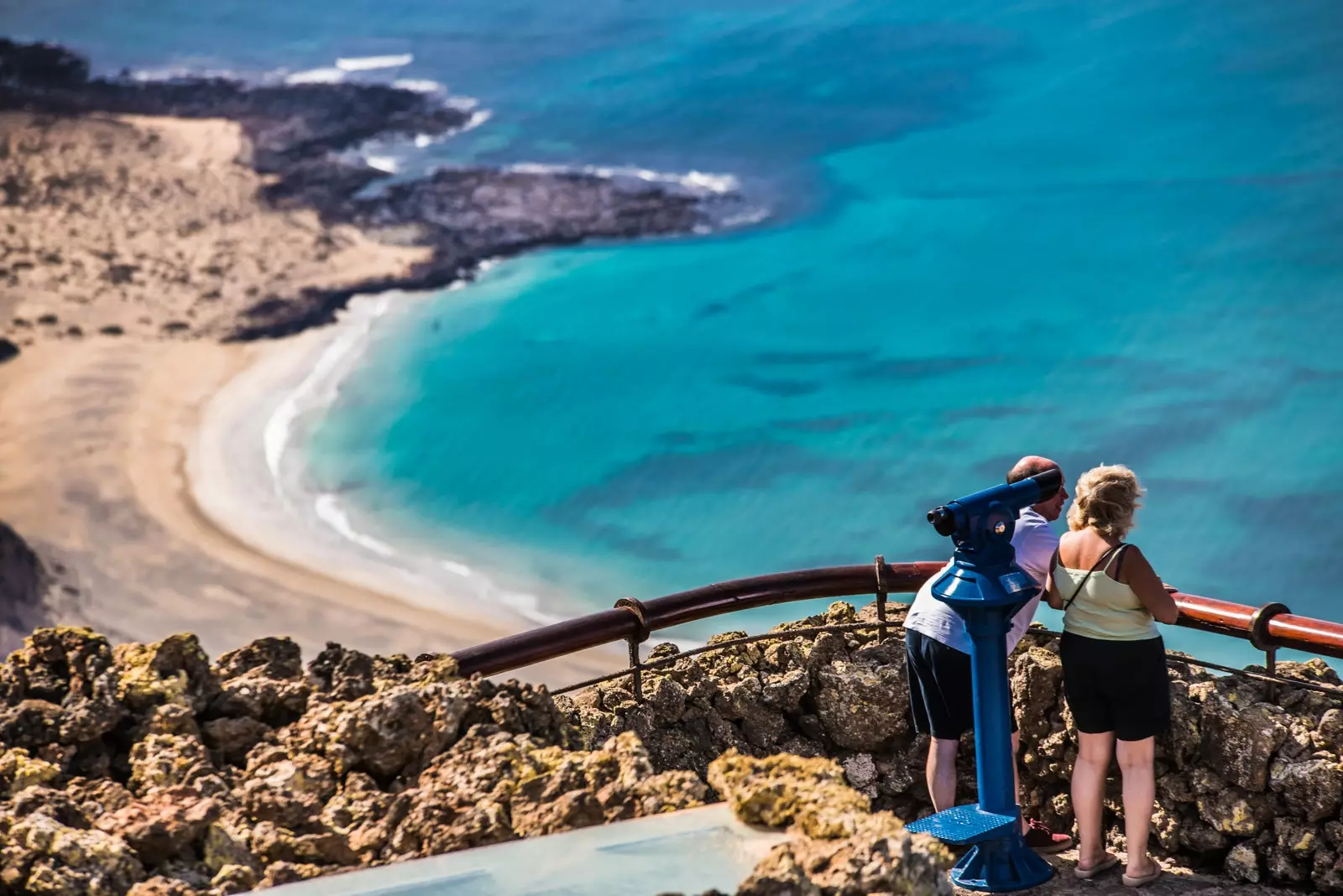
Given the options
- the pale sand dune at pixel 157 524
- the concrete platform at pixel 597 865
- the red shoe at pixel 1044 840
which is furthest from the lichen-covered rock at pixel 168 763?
the pale sand dune at pixel 157 524

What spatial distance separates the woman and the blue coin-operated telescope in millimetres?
151

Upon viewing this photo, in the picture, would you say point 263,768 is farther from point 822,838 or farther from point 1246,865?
point 1246,865

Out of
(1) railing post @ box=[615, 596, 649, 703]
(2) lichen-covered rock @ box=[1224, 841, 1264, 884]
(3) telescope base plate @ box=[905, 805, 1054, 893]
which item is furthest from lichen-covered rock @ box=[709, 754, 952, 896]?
(2) lichen-covered rock @ box=[1224, 841, 1264, 884]

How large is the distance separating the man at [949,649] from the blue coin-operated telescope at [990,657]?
0.13m

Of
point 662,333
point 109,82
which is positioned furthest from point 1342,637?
point 109,82

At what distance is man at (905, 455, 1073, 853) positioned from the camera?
13.3ft

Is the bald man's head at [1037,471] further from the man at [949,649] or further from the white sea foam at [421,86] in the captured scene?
the white sea foam at [421,86]

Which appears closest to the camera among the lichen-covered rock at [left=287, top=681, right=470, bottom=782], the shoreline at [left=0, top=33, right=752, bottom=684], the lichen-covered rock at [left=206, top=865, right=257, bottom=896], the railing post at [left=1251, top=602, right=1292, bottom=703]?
the lichen-covered rock at [left=206, top=865, right=257, bottom=896]

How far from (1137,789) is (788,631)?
Answer: 1068 mm

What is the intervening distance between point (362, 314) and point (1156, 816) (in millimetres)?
26400

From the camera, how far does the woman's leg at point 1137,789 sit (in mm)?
3971

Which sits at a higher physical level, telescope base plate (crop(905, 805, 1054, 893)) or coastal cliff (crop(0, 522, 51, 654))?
telescope base plate (crop(905, 805, 1054, 893))

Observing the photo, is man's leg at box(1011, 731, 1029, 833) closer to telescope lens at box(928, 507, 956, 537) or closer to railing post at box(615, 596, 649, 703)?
telescope lens at box(928, 507, 956, 537)

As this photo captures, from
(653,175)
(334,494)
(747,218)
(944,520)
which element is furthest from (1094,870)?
(653,175)
